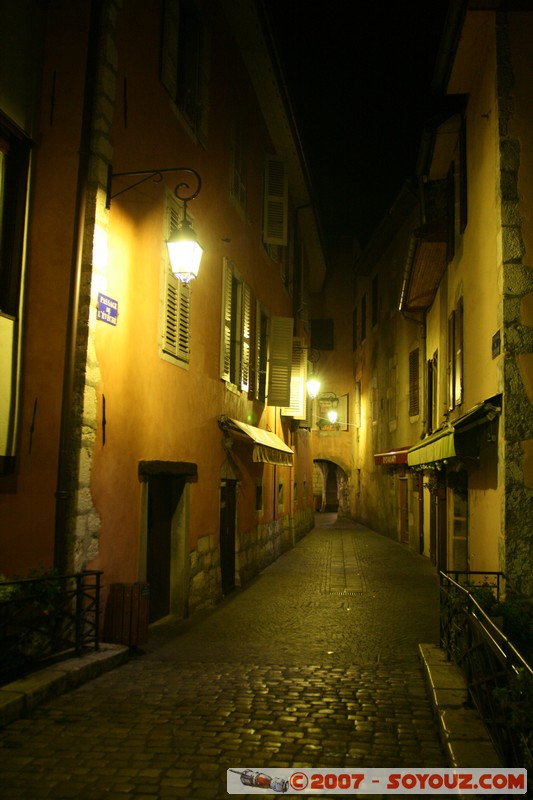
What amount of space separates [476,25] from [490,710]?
303 inches

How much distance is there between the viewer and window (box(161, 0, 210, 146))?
8.89 m

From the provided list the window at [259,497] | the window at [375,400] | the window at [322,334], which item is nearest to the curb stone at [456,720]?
the window at [259,497]

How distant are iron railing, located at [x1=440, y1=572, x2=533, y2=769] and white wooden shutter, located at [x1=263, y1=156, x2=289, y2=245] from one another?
10.5 m

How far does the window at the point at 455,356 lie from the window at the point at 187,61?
486 centimetres

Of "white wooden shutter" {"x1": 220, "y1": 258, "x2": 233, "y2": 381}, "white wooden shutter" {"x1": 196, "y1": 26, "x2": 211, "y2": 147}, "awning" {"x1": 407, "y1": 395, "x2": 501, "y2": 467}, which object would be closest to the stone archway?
"white wooden shutter" {"x1": 220, "y1": 258, "x2": 233, "y2": 381}

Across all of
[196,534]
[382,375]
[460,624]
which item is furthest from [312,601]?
[382,375]

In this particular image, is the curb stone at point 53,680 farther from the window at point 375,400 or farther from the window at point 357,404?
the window at point 357,404

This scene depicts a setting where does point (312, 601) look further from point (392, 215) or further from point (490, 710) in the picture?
point (392, 215)

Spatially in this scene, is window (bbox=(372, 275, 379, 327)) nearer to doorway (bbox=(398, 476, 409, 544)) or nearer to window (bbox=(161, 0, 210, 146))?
doorway (bbox=(398, 476, 409, 544))

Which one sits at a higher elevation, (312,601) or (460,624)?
(460,624)

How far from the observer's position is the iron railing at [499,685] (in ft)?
10.7

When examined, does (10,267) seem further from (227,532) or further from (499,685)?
(227,532)

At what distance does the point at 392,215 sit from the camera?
2111 cm

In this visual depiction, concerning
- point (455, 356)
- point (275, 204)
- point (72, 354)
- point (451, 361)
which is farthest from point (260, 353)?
point (72, 354)
